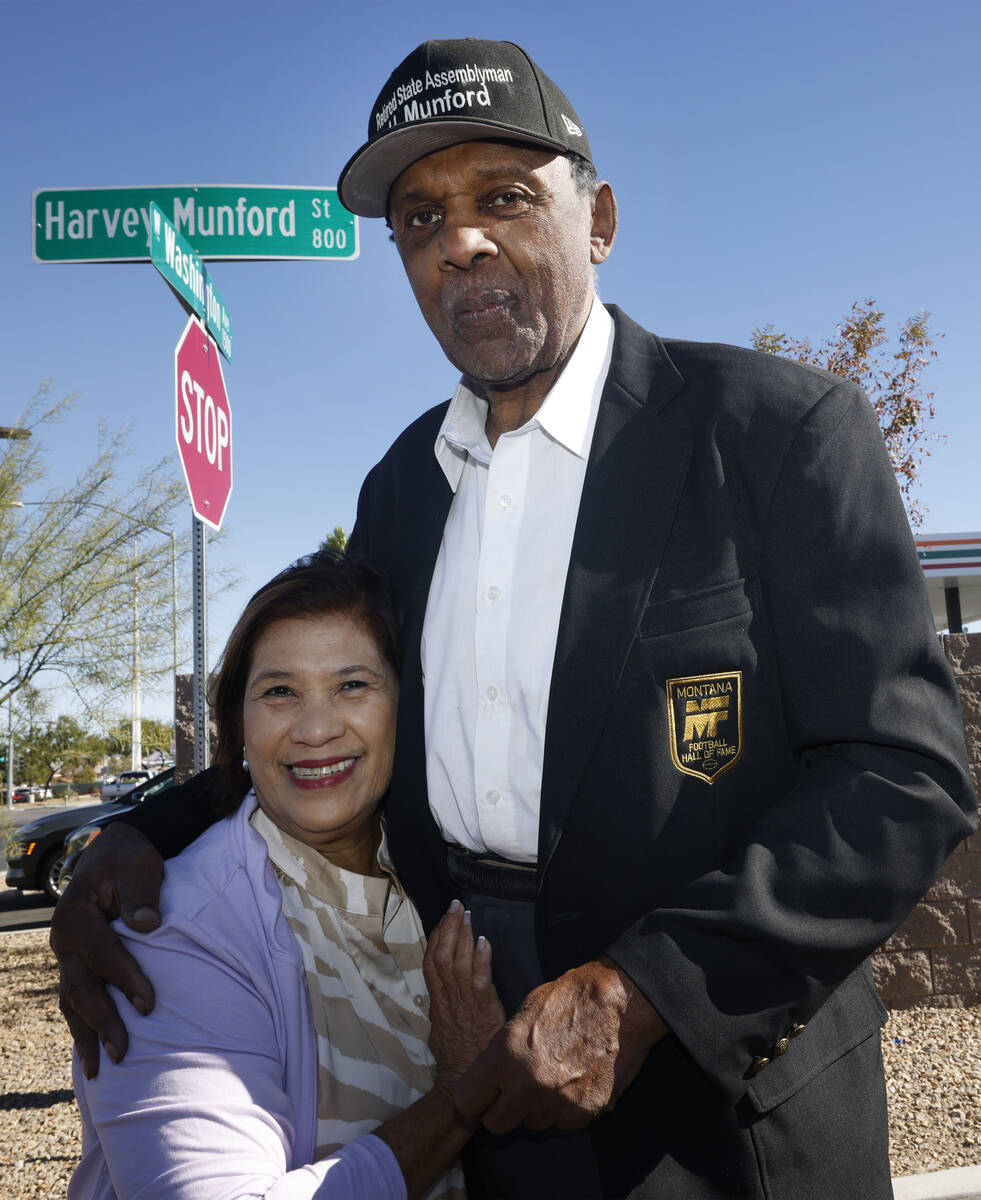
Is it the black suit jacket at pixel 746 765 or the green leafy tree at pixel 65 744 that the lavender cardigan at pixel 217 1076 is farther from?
the green leafy tree at pixel 65 744

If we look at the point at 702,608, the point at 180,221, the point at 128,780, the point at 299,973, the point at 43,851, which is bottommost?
the point at 128,780

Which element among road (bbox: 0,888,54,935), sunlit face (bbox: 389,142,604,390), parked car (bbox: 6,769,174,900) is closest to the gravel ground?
sunlit face (bbox: 389,142,604,390)

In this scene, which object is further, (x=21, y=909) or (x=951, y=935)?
(x=21, y=909)

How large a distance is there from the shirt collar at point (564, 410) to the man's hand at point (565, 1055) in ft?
3.24

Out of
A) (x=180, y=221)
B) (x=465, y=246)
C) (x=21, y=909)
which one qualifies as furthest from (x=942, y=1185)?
(x=21, y=909)

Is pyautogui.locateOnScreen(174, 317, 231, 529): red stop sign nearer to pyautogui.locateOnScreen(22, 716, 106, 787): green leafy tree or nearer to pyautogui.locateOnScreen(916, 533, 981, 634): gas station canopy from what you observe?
pyautogui.locateOnScreen(22, 716, 106, 787): green leafy tree

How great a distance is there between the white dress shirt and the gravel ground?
3.14m

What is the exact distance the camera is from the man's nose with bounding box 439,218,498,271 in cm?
191

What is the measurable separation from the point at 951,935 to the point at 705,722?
176 inches

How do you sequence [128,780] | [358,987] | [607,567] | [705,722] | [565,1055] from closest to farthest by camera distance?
[565,1055] < [705,722] < [607,567] < [358,987] < [128,780]

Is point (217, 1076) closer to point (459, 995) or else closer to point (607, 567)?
point (459, 995)

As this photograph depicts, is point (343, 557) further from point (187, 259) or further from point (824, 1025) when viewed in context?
point (187, 259)

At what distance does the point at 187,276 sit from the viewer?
12.0ft

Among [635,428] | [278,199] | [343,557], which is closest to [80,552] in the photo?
[278,199]
